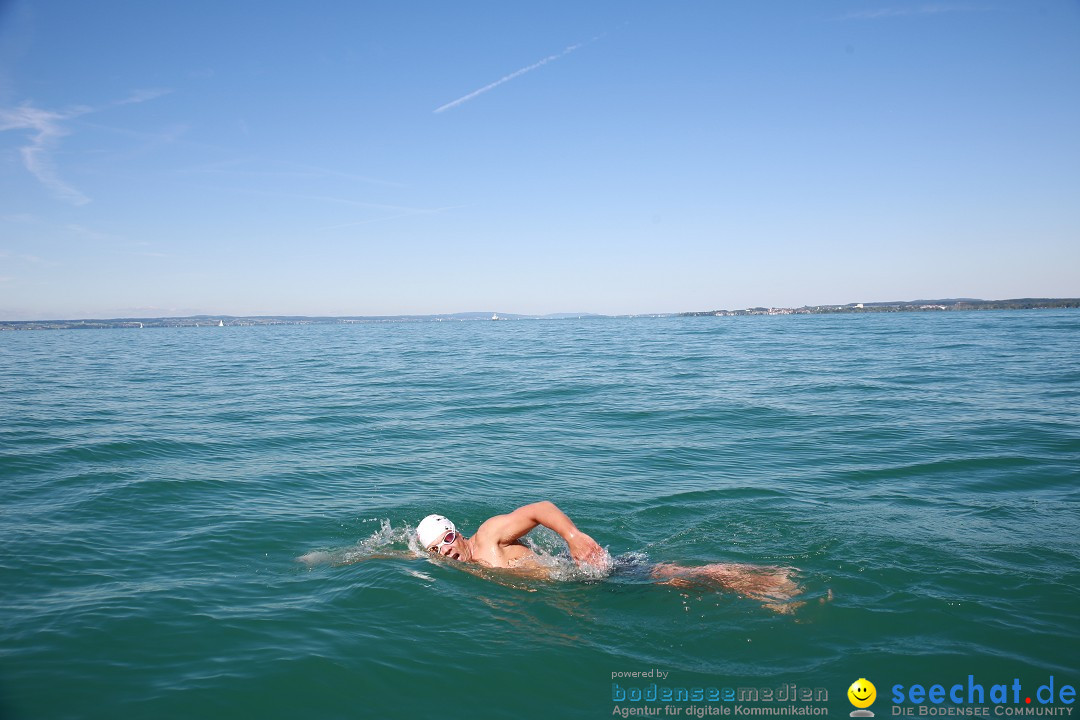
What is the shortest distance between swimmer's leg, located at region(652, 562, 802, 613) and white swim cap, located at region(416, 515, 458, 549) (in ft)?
9.20

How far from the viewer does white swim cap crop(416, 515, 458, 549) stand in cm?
752

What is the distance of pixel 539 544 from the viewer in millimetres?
9539

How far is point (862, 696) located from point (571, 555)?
3353 mm

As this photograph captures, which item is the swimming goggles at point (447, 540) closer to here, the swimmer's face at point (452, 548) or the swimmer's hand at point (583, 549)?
the swimmer's face at point (452, 548)

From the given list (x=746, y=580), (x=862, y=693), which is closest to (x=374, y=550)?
(x=746, y=580)

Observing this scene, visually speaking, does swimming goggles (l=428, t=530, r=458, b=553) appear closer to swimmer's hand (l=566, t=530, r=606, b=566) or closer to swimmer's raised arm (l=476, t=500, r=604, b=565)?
swimmer's raised arm (l=476, t=500, r=604, b=565)

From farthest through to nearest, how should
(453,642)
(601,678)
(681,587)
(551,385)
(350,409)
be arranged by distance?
1. (551,385)
2. (350,409)
3. (681,587)
4. (453,642)
5. (601,678)

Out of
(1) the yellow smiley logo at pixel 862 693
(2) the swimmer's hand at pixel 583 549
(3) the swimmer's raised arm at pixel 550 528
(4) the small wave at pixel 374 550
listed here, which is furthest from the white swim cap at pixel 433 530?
(1) the yellow smiley logo at pixel 862 693

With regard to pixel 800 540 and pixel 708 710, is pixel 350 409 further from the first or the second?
pixel 708 710

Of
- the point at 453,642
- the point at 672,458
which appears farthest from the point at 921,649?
the point at 672,458

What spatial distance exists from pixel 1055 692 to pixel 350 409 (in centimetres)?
1893

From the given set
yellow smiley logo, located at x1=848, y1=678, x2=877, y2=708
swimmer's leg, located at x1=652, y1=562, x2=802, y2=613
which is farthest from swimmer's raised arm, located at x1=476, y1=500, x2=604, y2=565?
yellow smiley logo, located at x1=848, y1=678, x2=877, y2=708

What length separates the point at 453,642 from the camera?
602 cm

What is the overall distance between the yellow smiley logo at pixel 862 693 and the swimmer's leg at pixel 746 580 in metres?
1.20
